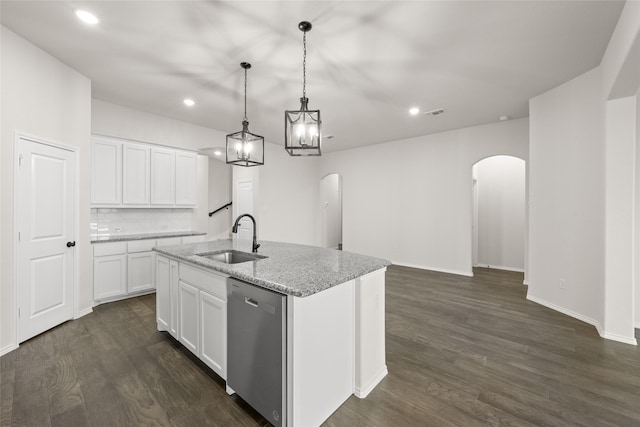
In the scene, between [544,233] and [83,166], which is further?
[544,233]

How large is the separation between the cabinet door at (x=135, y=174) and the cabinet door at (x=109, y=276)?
87cm

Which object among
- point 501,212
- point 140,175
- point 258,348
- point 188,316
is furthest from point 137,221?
point 501,212

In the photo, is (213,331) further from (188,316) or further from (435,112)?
(435,112)

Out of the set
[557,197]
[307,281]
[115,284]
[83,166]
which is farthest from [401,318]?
[83,166]

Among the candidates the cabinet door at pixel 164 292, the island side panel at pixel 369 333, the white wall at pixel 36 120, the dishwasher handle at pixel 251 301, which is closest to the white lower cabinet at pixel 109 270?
the white wall at pixel 36 120

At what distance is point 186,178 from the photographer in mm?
4719

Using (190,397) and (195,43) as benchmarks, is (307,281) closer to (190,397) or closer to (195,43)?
(190,397)

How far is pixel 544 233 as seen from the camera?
3.60 meters

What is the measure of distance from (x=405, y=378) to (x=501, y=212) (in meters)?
5.20

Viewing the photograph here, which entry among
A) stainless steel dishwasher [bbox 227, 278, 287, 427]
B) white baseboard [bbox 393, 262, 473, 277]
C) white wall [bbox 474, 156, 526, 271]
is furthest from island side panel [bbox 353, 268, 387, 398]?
white wall [bbox 474, 156, 526, 271]

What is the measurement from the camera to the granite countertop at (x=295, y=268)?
149 centimetres

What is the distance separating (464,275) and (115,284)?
5.84 meters

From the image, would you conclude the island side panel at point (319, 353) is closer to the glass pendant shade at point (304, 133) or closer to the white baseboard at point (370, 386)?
the white baseboard at point (370, 386)

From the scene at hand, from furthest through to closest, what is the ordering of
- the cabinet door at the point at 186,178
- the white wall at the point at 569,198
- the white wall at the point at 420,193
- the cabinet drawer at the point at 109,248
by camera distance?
the white wall at the point at 420,193
the cabinet door at the point at 186,178
the cabinet drawer at the point at 109,248
the white wall at the point at 569,198
